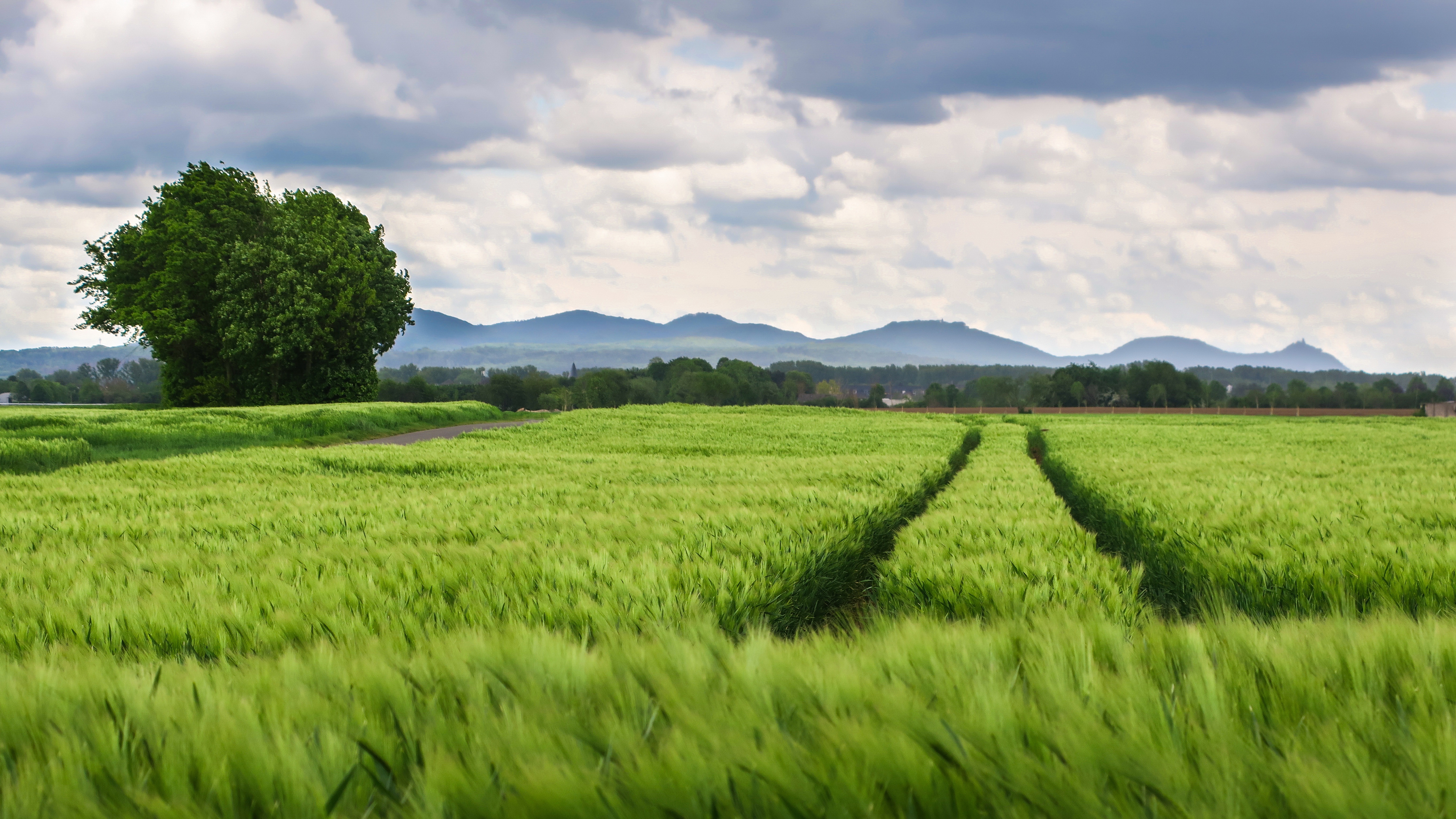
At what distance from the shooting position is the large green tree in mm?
42406

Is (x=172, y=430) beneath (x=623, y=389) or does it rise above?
beneath

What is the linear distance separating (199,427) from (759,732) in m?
31.4

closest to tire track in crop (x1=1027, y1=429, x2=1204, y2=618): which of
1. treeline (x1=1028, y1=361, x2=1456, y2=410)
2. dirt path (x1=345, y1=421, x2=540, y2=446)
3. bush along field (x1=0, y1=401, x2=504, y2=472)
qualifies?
dirt path (x1=345, y1=421, x2=540, y2=446)

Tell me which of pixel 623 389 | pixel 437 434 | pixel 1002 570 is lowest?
pixel 437 434

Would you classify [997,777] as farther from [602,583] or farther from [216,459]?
[216,459]

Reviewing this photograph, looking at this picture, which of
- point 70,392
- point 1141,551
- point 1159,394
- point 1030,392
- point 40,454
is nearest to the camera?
point 1141,551

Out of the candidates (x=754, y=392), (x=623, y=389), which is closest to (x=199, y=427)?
(x=623, y=389)

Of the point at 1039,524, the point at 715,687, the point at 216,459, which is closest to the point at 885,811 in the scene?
the point at 715,687

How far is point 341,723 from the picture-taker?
1.66 metres

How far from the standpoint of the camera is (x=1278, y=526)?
6.81m

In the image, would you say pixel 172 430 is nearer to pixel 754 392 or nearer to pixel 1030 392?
pixel 754 392

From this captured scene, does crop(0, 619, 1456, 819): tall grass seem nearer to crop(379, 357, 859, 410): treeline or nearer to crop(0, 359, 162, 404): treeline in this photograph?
crop(379, 357, 859, 410): treeline

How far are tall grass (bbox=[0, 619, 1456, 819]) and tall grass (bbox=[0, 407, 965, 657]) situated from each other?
32.9 inches

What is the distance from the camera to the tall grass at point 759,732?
131cm
